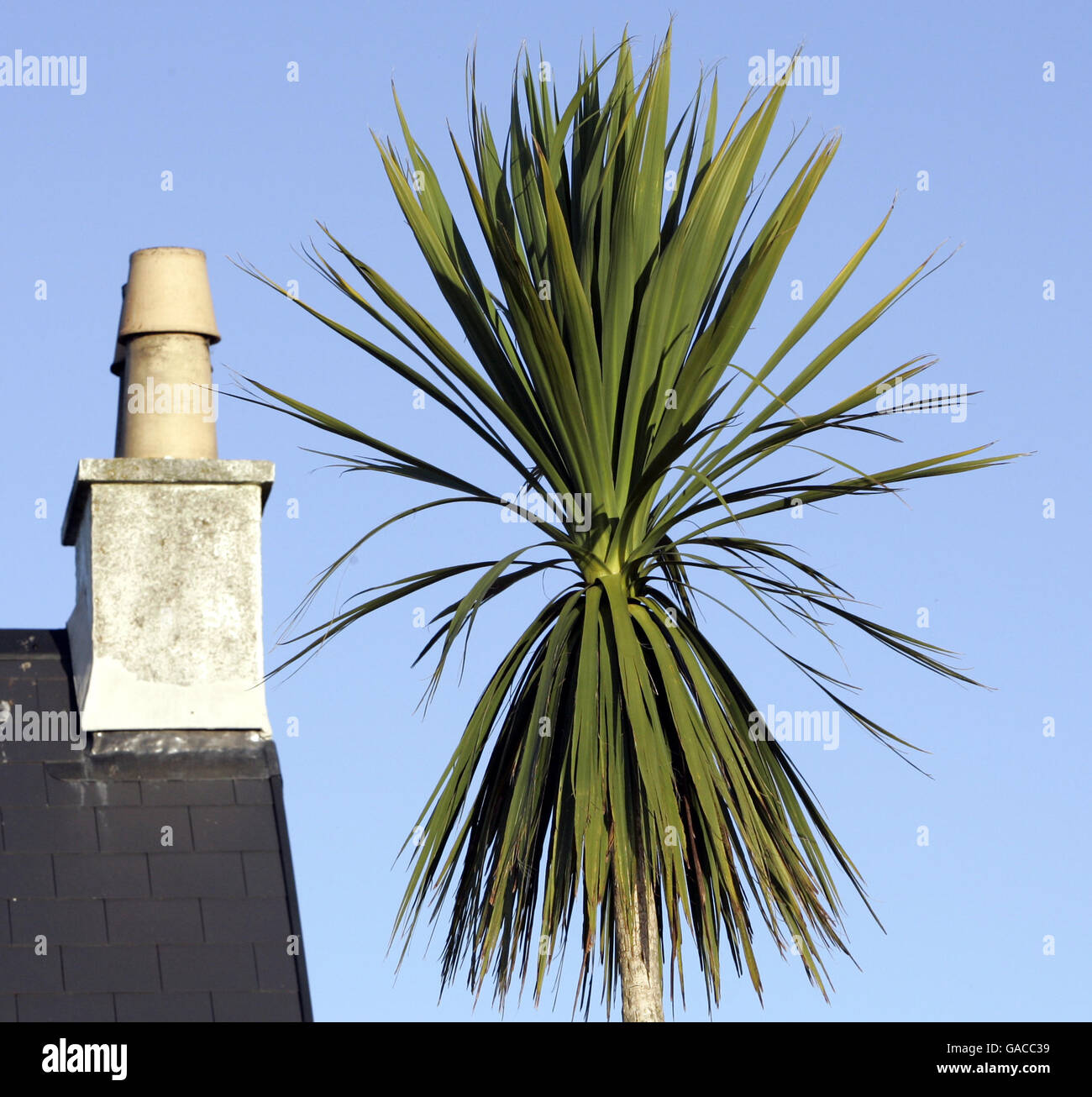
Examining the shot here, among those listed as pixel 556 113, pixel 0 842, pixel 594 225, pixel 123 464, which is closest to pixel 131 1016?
pixel 0 842

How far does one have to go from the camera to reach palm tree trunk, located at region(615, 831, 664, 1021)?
557 cm

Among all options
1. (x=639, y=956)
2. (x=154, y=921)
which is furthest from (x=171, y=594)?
(x=639, y=956)

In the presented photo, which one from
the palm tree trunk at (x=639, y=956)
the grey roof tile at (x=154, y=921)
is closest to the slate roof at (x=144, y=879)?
the grey roof tile at (x=154, y=921)

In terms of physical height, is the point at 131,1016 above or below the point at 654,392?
below

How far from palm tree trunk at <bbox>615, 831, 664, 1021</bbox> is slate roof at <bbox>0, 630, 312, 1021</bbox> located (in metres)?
0.93

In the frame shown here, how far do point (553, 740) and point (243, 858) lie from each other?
1017 mm

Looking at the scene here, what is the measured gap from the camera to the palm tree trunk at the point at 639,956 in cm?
557

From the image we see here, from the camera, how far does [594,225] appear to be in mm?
6309

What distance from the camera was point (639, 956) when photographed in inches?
221

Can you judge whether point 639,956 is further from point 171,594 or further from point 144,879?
point 171,594

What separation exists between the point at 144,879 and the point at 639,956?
1506 millimetres

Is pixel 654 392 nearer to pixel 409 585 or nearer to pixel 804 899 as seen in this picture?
pixel 409 585

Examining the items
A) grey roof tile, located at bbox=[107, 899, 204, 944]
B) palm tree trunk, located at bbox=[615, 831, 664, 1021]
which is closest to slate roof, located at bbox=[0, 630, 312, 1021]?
grey roof tile, located at bbox=[107, 899, 204, 944]

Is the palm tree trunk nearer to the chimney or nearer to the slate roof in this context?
the slate roof
